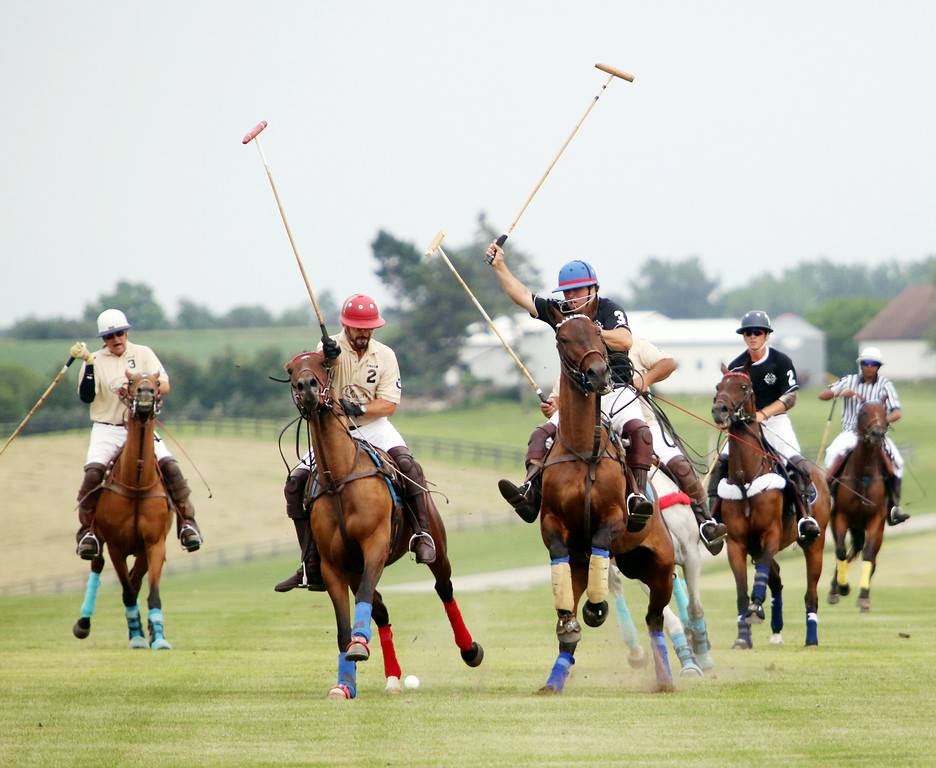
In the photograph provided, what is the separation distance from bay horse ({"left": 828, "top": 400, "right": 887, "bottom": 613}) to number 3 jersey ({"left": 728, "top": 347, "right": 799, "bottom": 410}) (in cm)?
488

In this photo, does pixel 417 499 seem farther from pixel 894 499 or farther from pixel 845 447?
pixel 894 499

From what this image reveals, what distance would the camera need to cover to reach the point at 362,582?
532 inches

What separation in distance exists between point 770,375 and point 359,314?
6257mm

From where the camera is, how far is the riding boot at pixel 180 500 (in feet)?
63.5

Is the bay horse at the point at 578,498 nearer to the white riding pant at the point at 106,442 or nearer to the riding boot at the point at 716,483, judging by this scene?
the riding boot at the point at 716,483

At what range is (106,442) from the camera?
1928 centimetres

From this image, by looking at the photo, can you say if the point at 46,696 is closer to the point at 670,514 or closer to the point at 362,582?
the point at 362,582

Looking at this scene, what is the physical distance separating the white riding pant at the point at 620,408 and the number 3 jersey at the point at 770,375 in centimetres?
466

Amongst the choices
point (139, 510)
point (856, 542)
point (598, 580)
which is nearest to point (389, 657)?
point (598, 580)

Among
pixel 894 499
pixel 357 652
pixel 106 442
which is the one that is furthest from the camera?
pixel 894 499

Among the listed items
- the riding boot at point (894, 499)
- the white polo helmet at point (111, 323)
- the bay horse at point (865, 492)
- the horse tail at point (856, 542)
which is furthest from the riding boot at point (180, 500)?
the horse tail at point (856, 542)

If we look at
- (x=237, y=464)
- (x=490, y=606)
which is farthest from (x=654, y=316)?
(x=490, y=606)

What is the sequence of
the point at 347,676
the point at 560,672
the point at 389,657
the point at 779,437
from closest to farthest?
the point at 347,676
the point at 560,672
the point at 389,657
the point at 779,437

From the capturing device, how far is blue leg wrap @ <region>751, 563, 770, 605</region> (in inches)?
728
